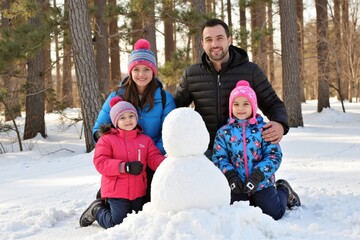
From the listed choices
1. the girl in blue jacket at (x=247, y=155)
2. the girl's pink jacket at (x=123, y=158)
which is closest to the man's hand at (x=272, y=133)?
the girl in blue jacket at (x=247, y=155)

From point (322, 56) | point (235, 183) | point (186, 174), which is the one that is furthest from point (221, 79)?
point (322, 56)

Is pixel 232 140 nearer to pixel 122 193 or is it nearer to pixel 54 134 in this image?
pixel 122 193

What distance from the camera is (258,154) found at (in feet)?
10.8

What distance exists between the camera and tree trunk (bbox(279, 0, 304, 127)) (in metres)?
10.3

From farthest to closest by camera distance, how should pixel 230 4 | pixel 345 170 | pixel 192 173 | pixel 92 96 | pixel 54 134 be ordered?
1. pixel 230 4
2. pixel 54 134
3. pixel 92 96
4. pixel 345 170
5. pixel 192 173

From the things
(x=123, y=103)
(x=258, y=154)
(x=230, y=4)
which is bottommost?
(x=258, y=154)

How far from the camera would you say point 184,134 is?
2352 millimetres

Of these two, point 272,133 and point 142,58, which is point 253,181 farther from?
point 142,58

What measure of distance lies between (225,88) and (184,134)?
54.3 inches

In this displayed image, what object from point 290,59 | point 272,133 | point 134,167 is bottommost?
point 134,167

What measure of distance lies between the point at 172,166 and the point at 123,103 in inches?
40.4

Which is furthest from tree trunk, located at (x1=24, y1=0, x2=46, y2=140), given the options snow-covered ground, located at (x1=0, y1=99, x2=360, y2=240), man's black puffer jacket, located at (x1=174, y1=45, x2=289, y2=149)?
man's black puffer jacket, located at (x1=174, y1=45, x2=289, y2=149)

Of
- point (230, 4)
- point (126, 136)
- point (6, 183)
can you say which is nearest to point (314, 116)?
point (230, 4)

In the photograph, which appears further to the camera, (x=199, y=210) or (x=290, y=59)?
(x=290, y=59)
